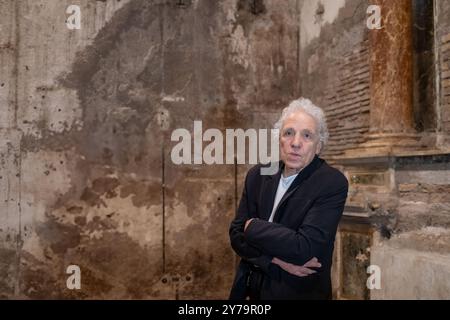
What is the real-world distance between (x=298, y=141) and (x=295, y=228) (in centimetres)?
46

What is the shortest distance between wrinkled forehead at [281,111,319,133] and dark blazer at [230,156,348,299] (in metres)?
0.21

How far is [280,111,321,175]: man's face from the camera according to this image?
2.31m

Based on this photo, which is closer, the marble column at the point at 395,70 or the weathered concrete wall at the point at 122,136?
the marble column at the point at 395,70

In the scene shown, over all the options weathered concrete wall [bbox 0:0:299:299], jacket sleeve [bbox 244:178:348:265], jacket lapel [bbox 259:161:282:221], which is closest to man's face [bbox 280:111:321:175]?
jacket lapel [bbox 259:161:282:221]

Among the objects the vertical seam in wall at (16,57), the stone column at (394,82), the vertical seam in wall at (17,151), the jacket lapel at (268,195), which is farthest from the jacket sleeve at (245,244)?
the vertical seam in wall at (16,57)

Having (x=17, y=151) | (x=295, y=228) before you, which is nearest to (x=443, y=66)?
(x=295, y=228)

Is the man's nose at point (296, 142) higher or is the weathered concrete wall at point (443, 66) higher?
the weathered concrete wall at point (443, 66)

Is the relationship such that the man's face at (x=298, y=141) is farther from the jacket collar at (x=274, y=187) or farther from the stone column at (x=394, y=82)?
the stone column at (x=394, y=82)

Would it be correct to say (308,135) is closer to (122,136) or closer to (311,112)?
(311,112)

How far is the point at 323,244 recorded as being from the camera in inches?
83.5

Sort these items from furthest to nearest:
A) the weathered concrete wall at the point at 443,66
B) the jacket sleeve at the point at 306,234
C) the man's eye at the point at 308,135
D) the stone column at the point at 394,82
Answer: the stone column at the point at 394,82 < the weathered concrete wall at the point at 443,66 < the man's eye at the point at 308,135 < the jacket sleeve at the point at 306,234

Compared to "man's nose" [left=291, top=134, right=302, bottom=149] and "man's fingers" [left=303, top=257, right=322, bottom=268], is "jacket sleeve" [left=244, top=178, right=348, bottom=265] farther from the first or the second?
"man's nose" [left=291, top=134, right=302, bottom=149]

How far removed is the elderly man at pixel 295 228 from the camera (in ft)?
6.91
